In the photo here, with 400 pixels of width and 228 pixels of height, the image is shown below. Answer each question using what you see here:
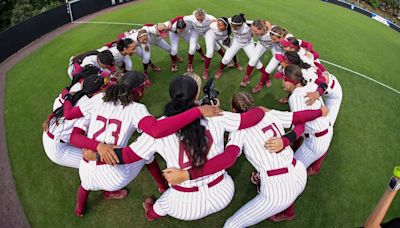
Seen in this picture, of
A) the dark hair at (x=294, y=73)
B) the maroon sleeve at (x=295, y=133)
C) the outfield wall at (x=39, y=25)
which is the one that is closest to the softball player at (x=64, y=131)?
the maroon sleeve at (x=295, y=133)

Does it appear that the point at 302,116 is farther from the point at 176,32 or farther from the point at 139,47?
the point at 139,47

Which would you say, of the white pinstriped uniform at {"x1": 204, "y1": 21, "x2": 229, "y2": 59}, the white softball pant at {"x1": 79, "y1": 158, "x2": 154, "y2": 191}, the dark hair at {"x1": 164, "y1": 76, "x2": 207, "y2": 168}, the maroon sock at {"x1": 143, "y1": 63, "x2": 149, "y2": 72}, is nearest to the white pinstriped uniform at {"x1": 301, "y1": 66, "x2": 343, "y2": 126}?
the white pinstriped uniform at {"x1": 204, "y1": 21, "x2": 229, "y2": 59}

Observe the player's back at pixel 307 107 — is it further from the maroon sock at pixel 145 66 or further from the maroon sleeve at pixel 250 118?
the maroon sock at pixel 145 66

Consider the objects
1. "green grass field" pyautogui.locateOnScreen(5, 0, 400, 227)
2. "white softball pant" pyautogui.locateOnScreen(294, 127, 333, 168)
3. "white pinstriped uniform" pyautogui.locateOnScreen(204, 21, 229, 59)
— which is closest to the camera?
"white softball pant" pyautogui.locateOnScreen(294, 127, 333, 168)

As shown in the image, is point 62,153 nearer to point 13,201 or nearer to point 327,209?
point 13,201

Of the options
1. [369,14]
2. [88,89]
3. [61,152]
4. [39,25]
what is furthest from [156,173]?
[369,14]

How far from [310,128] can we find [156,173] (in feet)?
8.29

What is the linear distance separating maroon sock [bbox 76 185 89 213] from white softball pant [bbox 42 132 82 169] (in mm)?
489

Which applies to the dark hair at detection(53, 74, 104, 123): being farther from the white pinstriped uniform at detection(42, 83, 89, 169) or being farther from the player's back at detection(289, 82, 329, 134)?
the player's back at detection(289, 82, 329, 134)

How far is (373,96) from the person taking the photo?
812cm

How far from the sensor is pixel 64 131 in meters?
4.36

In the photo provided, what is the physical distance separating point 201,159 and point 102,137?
145 cm

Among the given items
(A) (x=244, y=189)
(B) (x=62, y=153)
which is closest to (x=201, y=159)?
(A) (x=244, y=189)

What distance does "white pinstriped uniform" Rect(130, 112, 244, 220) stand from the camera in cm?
320
